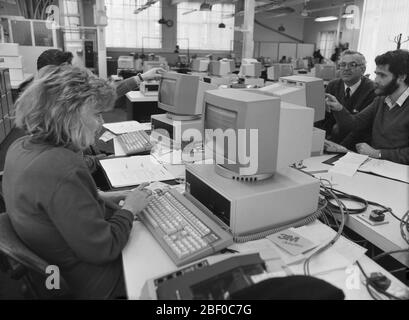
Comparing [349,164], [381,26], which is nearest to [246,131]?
[349,164]

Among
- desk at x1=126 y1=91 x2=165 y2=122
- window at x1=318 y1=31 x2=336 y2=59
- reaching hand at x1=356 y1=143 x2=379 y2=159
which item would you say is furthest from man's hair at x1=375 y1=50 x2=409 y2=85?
window at x1=318 y1=31 x2=336 y2=59

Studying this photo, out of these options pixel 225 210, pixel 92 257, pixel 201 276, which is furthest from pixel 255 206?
pixel 92 257

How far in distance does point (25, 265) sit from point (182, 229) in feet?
1.53

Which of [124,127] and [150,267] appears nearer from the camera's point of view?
[150,267]

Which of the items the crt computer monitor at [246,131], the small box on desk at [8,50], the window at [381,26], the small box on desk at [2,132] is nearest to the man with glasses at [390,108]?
the crt computer monitor at [246,131]

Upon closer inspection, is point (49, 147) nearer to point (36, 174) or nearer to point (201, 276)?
point (36, 174)

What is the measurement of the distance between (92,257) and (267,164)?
0.65 meters

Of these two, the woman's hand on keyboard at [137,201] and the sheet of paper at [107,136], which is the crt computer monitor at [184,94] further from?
the woman's hand on keyboard at [137,201]

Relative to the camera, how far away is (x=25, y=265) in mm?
970

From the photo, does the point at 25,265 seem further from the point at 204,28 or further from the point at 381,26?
the point at 204,28

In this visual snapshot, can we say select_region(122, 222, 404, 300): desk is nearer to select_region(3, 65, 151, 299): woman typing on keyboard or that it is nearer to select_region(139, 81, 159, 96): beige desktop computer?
select_region(3, 65, 151, 299): woman typing on keyboard

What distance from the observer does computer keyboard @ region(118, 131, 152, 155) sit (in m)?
2.08

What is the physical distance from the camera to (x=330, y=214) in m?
1.40

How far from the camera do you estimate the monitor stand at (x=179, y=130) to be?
85.8 inches
